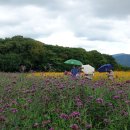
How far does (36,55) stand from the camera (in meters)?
34.3

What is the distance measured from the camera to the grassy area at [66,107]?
20.4 feet

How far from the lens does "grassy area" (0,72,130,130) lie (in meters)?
6.20

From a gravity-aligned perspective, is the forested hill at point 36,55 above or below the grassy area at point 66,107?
above

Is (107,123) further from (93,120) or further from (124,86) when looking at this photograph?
(124,86)

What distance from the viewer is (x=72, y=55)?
37.7 m

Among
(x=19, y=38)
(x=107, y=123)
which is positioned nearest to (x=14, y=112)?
(x=107, y=123)

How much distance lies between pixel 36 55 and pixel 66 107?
26941 mm

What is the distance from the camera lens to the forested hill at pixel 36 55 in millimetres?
33312

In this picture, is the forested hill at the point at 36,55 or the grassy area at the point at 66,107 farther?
the forested hill at the point at 36,55

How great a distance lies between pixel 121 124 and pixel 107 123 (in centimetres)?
27

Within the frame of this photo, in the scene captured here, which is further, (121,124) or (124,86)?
(124,86)

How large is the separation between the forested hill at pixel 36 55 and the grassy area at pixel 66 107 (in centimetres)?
2292

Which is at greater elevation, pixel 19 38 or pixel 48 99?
pixel 19 38

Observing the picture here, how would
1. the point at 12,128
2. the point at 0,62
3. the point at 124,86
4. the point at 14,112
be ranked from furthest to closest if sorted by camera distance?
the point at 0,62 < the point at 124,86 < the point at 14,112 < the point at 12,128
